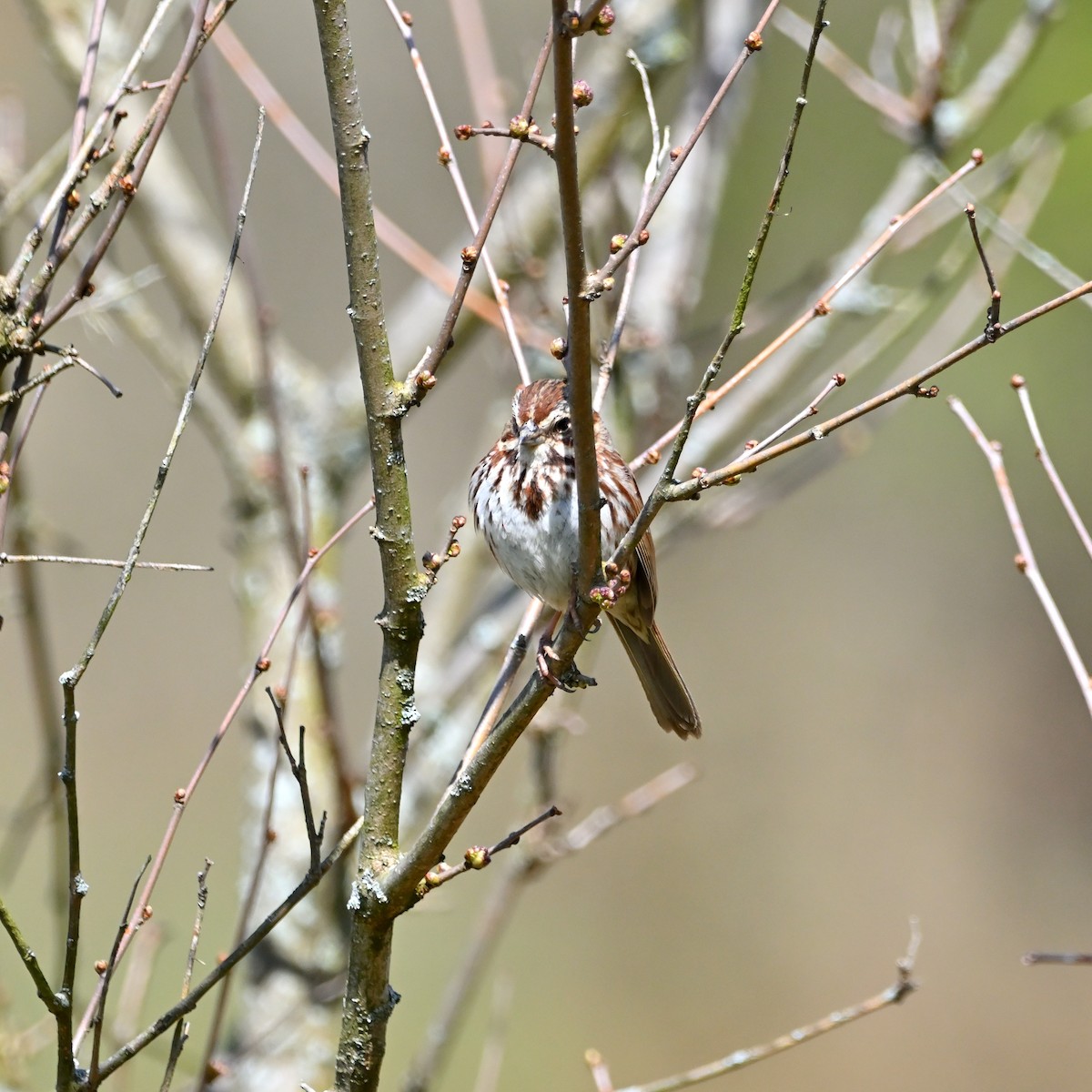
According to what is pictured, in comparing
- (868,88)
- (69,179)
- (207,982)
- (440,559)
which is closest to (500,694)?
(440,559)

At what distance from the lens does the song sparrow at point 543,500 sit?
2.80m

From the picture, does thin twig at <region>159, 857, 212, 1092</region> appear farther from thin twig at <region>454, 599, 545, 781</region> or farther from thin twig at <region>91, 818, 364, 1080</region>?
thin twig at <region>454, 599, 545, 781</region>

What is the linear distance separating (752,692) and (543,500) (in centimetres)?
629

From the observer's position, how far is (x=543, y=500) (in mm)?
2863

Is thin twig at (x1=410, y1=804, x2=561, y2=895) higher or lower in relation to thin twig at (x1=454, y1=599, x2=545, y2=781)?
lower

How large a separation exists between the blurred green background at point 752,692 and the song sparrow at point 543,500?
12.1ft

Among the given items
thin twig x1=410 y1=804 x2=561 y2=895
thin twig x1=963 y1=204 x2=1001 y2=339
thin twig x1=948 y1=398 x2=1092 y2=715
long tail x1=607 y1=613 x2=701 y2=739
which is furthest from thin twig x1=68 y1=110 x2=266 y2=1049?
long tail x1=607 y1=613 x2=701 y2=739

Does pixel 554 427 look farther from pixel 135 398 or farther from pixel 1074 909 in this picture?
pixel 1074 909

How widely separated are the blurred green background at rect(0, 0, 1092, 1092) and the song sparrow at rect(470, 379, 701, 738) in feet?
12.1

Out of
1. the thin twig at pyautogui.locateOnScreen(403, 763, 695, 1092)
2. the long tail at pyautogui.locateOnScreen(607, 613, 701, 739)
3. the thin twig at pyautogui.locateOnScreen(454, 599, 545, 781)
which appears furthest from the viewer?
the long tail at pyautogui.locateOnScreen(607, 613, 701, 739)

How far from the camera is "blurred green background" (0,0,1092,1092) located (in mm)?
7113

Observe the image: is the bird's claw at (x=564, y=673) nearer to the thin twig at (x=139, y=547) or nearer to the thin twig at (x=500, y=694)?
the thin twig at (x=500, y=694)

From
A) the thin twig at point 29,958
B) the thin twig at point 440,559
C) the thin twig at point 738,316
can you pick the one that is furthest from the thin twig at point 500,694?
the thin twig at point 29,958

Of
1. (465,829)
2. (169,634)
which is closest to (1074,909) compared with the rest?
(465,829)
